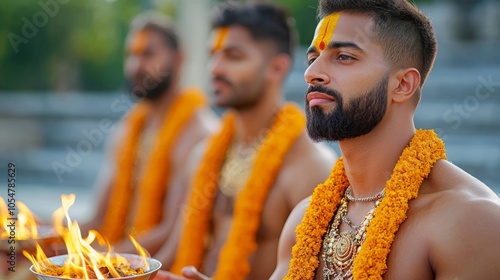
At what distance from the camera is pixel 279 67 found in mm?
3797

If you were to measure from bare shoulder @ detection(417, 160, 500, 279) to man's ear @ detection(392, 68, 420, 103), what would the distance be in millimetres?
301

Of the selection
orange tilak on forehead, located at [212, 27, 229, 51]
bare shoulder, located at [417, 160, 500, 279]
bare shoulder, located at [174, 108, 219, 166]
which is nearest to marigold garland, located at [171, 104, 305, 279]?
orange tilak on forehead, located at [212, 27, 229, 51]

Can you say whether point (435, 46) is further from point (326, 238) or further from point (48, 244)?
point (48, 244)

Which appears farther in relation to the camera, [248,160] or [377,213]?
[248,160]

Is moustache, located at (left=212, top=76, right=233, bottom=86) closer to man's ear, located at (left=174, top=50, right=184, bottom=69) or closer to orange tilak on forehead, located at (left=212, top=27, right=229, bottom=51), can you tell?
orange tilak on forehead, located at (left=212, top=27, right=229, bottom=51)

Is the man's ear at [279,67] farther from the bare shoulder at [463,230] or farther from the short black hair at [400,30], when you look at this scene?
the bare shoulder at [463,230]

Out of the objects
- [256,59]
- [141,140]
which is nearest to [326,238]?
[256,59]

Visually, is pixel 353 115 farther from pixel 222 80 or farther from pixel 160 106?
pixel 160 106

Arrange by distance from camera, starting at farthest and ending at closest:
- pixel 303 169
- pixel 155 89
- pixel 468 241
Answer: pixel 155 89
pixel 303 169
pixel 468 241

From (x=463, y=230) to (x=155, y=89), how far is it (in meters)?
3.49

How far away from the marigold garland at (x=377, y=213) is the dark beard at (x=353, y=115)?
0.15 metres

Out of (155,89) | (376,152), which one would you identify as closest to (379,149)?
(376,152)

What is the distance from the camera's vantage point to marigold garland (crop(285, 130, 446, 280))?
2.00 meters

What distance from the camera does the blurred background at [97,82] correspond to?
7.00 metres
